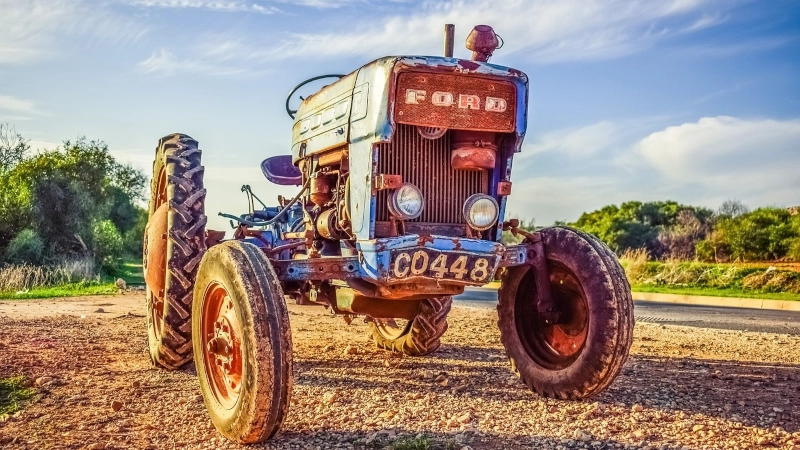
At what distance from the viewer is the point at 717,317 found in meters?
13.4

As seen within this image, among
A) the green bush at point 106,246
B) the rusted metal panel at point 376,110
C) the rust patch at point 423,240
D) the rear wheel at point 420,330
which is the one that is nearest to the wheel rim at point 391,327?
the rear wheel at point 420,330

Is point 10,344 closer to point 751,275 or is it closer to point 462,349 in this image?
point 462,349

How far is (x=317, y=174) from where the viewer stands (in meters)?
6.20

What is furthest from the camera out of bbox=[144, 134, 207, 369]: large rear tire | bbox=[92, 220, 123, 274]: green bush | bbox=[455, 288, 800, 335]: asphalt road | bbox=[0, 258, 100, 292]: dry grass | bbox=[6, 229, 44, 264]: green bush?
bbox=[92, 220, 123, 274]: green bush

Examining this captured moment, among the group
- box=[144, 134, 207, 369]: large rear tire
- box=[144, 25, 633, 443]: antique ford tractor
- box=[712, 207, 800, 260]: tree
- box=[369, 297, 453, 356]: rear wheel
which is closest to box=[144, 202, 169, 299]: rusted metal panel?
box=[144, 134, 207, 369]: large rear tire

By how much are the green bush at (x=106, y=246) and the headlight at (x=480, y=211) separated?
20.7 meters

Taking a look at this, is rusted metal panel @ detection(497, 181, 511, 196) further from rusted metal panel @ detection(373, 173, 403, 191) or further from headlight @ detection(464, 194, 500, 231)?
rusted metal panel @ detection(373, 173, 403, 191)

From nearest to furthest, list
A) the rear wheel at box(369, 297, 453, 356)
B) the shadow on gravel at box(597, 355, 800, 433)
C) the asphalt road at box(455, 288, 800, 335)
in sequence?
the shadow on gravel at box(597, 355, 800, 433) → the rear wheel at box(369, 297, 453, 356) → the asphalt road at box(455, 288, 800, 335)

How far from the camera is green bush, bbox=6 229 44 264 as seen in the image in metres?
21.2

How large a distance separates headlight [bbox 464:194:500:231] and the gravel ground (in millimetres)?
1233

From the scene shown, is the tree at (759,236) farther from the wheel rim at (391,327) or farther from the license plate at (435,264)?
the license plate at (435,264)

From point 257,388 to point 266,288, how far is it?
1.87 feet

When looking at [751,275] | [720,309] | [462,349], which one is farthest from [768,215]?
[462,349]

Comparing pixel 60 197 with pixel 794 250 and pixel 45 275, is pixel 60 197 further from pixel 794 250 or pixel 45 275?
pixel 794 250
